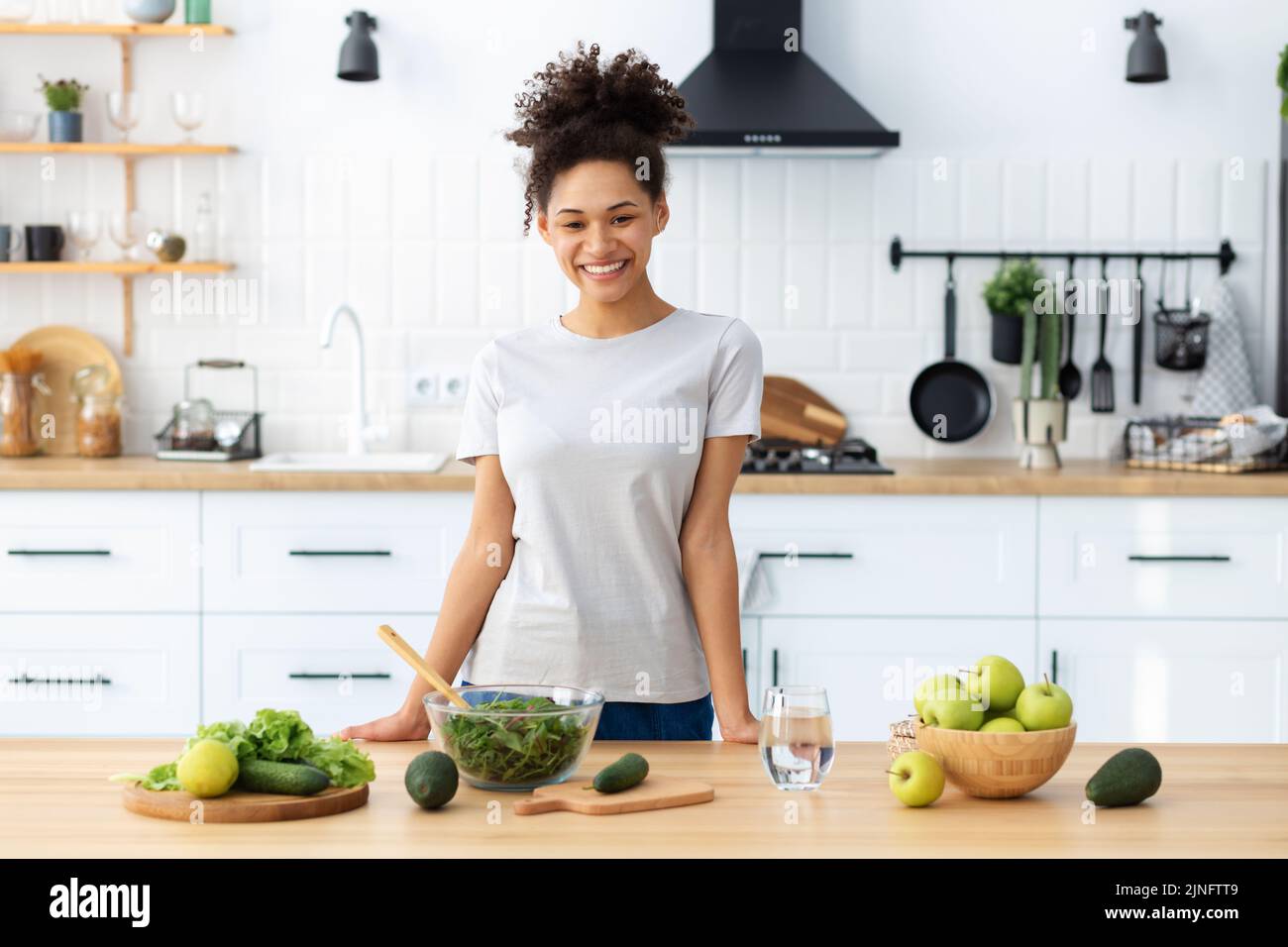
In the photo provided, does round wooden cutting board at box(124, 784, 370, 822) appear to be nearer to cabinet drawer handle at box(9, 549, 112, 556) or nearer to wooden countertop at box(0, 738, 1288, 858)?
wooden countertop at box(0, 738, 1288, 858)

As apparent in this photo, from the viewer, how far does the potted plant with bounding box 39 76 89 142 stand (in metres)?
3.71

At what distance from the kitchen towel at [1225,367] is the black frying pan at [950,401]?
572 mm

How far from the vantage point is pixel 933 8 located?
3824 mm

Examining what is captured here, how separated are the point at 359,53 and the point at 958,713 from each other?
288 cm

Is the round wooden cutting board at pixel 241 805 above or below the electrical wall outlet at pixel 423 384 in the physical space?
below

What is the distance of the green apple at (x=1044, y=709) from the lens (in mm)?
1332

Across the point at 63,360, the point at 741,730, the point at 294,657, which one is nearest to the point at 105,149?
the point at 63,360

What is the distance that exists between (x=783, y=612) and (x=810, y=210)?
122 cm

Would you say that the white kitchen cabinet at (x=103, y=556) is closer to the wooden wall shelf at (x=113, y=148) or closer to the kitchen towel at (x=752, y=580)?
the wooden wall shelf at (x=113, y=148)

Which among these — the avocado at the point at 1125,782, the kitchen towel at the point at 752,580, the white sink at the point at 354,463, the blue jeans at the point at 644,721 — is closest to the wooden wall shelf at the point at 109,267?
the white sink at the point at 354,463

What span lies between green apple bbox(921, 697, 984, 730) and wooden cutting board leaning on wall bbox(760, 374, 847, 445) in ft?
7.99

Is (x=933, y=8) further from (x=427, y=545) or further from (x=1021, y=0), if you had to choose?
(x=427, y=545)

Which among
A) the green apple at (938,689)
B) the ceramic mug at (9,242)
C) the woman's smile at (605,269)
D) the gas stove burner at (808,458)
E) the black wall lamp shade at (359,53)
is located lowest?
the green apple at (938,689)

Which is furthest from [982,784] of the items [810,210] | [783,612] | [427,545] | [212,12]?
[212,12]
